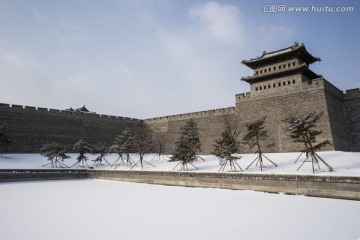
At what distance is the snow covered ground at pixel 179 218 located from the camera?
4.68 m

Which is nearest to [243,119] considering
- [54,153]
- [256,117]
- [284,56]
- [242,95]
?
[256,117]

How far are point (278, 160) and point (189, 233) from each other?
10.6m

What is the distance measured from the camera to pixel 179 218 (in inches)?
233

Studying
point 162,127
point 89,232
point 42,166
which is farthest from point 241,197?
point 162,127

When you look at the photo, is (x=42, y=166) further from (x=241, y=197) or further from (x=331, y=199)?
(x=331, y=199)

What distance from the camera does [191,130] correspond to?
19.2m

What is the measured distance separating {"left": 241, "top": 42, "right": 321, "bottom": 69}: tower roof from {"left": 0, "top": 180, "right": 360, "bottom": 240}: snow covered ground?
38.6 ft

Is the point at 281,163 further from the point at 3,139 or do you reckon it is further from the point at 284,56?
the point at 3,139

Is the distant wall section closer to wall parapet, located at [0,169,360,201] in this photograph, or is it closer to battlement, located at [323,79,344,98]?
battlement, located at [323,79,344,98]

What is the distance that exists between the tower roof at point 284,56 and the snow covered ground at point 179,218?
1177 cm

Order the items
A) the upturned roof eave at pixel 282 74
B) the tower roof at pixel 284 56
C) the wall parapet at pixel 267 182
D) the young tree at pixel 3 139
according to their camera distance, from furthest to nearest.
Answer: the tower roof at pixel 284 56, the young tree at pixel 3 139, the upturned roof eave at pixel 282 74, the wall parapet at pixel 267 182

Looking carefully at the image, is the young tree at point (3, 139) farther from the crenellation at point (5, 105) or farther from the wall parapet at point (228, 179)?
the wall parapet at point (228, 179)

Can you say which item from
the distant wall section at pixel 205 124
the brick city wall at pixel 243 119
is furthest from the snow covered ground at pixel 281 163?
the distant wall section at pixel 205 124

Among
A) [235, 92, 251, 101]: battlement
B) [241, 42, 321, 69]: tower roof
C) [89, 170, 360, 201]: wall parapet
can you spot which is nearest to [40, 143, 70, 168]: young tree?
[89, 170, 360, 201]: wall parapet
